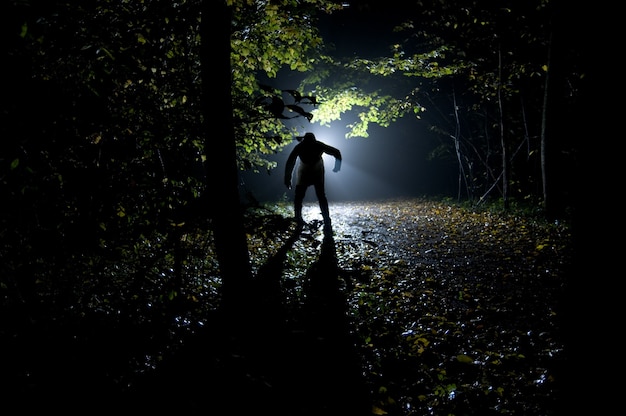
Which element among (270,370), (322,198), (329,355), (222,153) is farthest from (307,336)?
(322,198)

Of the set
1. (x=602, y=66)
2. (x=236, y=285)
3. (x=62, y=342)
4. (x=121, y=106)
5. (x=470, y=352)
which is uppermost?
(x=602, y=66)

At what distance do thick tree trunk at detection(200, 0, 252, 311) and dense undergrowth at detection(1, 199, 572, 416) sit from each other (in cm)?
42

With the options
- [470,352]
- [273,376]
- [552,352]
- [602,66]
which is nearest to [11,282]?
[273,376]

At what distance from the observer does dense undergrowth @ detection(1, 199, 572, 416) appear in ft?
10.00

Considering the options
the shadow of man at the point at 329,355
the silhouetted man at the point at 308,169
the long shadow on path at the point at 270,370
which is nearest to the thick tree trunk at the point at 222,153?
the long shadow on path at the point at 270,370

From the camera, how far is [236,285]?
4238 mm

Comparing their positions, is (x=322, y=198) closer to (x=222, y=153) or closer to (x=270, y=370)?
(x=222, y=153)

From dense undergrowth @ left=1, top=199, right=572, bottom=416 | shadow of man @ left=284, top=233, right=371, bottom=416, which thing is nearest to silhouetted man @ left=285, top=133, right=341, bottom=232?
dense undergrowth @ left=1, top=199, right=572, bottom=416

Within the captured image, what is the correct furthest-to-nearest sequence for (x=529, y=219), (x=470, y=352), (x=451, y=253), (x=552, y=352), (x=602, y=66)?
(x=529, y=219) → (x=451, y=253) → (x=602, y=66) → (x=470, y=352) → (x=552, y=352)

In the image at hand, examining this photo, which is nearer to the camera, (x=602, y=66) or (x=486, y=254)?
(x=602, y=66)

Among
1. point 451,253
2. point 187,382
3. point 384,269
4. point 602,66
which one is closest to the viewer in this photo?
point 187,382

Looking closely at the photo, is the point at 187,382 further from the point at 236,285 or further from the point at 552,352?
the point at 552,352

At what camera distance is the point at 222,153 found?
3.89m

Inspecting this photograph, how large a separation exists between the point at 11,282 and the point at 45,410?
109 cm
